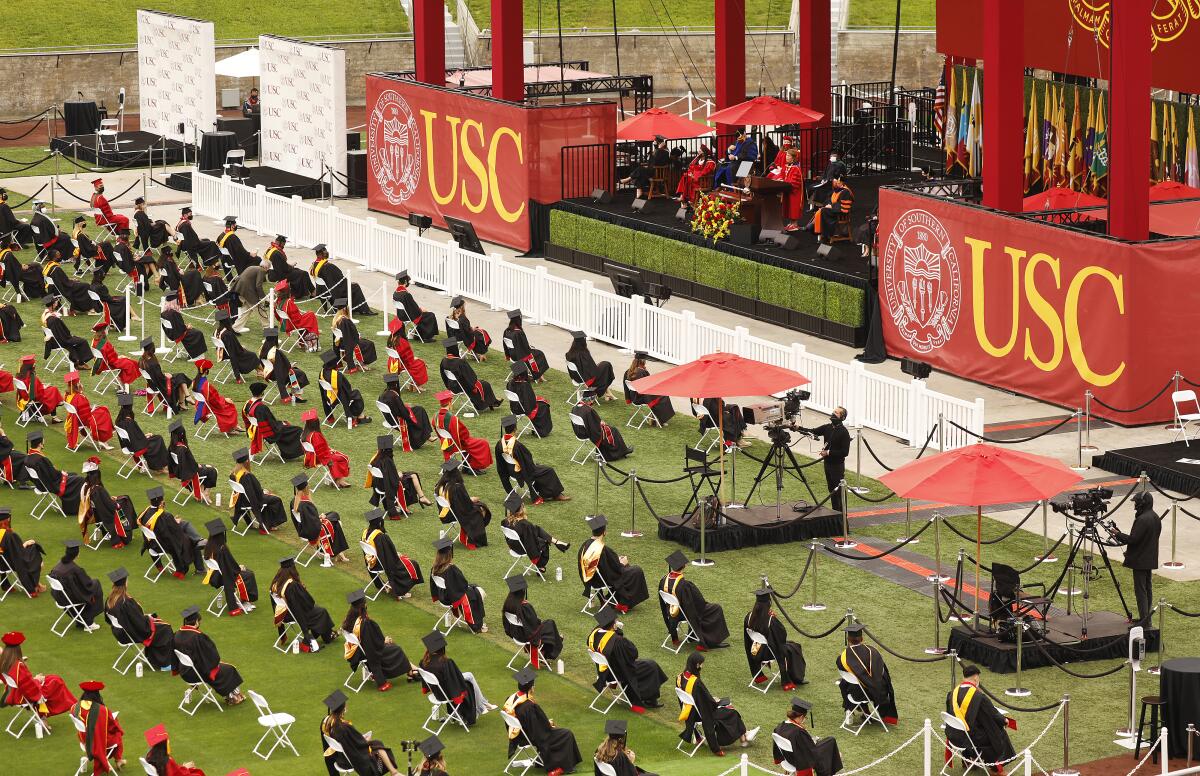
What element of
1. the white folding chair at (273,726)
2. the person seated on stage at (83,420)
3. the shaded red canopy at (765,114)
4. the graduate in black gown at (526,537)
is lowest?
the white folding chair at (273,726)

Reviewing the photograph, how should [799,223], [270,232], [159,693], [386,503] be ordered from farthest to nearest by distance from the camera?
[270,232] → [799,223] → [386,503] → [159,693]

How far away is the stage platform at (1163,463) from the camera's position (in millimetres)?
28547

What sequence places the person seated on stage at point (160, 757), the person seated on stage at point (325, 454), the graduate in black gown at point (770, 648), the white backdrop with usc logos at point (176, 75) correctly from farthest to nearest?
the white backdrop with usc logos at point (176, 75), the person seated on stage at point (325, 454), the graduate in black gown at point (770, 648), the person seated on stage at point (160, 757)

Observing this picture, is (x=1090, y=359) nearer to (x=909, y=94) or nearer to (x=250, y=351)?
(x=250, y=351)

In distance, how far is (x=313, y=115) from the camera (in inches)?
1930

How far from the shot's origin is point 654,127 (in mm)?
43406

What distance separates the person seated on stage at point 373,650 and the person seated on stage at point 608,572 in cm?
272

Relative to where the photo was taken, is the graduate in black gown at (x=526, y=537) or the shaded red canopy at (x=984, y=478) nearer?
the shaded red canopy at (x=984, y=478)

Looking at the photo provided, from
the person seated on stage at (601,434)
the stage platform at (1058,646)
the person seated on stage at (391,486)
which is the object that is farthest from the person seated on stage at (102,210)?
the stage platform at (1058,646)

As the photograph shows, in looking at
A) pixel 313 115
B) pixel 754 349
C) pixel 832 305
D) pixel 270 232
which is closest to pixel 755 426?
pixel 754 349

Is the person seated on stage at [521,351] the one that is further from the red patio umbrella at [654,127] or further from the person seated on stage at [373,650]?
the person seated on stage at [373,650]

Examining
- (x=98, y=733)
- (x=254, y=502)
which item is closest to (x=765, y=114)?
(x=254, y=502)

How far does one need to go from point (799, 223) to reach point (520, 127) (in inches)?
231

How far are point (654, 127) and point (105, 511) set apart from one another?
1854 centimetres
